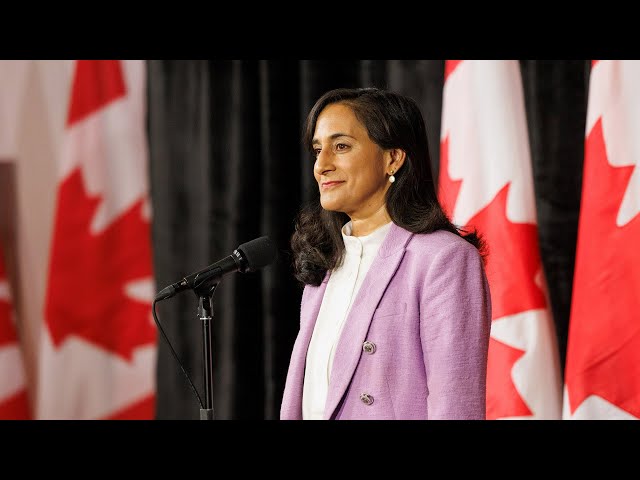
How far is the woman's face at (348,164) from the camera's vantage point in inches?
73.1

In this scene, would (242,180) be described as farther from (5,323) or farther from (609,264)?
(609,264)

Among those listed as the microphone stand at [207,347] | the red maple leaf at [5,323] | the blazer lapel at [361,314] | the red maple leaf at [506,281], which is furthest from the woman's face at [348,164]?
the red maple leaf at [5,323]

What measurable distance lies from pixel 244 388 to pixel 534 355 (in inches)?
42.6

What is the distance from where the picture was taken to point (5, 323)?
321 centimetres

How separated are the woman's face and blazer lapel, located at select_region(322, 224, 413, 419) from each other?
0.12 metres

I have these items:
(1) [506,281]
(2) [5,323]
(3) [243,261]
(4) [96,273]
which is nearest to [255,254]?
(3) [243,261]

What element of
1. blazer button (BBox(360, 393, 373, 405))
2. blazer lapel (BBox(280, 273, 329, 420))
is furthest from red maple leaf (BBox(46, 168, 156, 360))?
blazer button (BBox(360, 393, 373, 405))

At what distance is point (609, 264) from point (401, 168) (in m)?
1.02

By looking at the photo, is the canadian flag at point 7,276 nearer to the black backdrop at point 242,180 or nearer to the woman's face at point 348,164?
the black backdrop at point 242,180

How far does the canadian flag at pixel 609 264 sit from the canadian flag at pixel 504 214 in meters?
0.10

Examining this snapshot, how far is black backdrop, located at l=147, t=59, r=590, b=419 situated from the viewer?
312 centimetres
